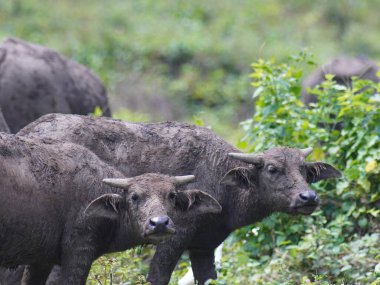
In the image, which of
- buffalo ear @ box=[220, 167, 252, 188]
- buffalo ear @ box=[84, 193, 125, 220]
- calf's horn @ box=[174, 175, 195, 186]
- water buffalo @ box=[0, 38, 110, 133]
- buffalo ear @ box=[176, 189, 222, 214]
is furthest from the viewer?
water buffalo @ box=[0, 38, 110, 133]

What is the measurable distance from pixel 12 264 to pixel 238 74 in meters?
16.6

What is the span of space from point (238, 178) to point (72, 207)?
79.6 inches

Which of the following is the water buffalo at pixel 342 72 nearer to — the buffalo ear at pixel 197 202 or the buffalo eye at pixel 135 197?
the buffalo ear at pixel 197 202

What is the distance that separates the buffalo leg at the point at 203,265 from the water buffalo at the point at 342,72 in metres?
5.69

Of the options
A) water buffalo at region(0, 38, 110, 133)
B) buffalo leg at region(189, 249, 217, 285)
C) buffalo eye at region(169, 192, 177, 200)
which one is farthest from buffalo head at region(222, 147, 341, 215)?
water buffalo at region(0, 38, 110, 133)

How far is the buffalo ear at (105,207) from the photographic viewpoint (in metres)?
9.02

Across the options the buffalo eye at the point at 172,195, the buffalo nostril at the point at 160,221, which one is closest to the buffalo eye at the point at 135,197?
the buffalo eye at the point at 172,195

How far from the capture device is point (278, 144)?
40.9 feet

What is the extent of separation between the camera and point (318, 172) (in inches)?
424

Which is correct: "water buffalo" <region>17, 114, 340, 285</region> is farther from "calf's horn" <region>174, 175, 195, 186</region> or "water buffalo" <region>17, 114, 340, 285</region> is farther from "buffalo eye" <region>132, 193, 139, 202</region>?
"buffalo eye" <region>132, 193, 139, 202</region>

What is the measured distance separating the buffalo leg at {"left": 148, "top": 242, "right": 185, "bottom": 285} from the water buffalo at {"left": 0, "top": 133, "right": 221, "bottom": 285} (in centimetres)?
81

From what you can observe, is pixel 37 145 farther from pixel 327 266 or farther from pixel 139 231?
pixel 327 266

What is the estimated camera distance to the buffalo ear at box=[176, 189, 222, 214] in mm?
9516

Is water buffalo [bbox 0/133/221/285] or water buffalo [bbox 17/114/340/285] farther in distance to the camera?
water buffalo [bbox 17/114/340/285]
